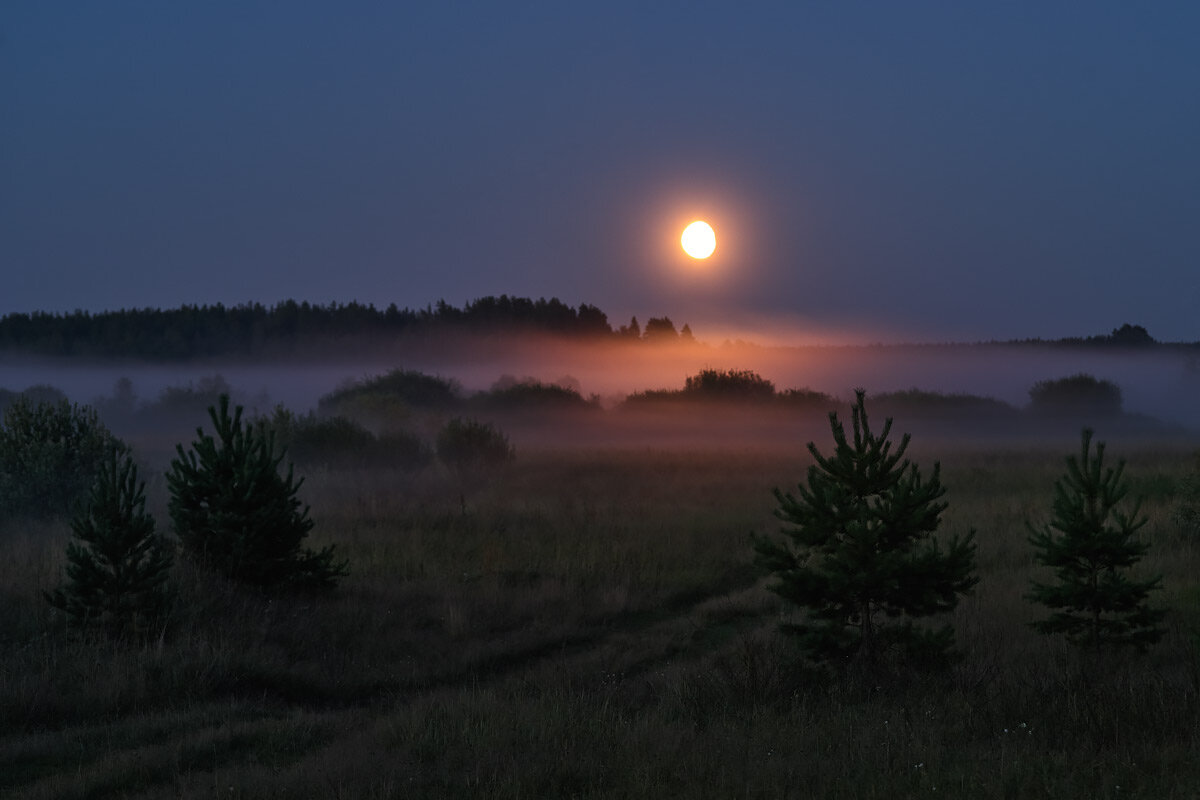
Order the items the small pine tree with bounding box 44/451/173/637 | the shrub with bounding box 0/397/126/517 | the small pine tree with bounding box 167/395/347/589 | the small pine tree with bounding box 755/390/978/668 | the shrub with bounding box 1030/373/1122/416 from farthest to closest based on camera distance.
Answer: the shrub with bounding box 1030/373/1122/416, the shrub with bounding box 0/397/126/517, the small pine tree with bounding box 167/395/347/589, the small pine tree with bounding box 44/451/173/637, the small pine tree with bounding box 755/390/978/668

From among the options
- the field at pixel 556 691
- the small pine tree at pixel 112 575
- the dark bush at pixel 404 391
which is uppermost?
the dark bush at pixel 404 391

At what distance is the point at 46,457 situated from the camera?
17.6m

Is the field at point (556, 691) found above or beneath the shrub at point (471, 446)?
beneath

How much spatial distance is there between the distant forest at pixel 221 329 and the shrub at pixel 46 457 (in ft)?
218

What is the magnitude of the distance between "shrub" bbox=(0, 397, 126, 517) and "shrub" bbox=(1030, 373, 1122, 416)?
247 feet


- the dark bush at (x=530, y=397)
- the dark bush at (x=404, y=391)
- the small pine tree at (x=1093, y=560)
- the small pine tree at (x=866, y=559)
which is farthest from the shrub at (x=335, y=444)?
the dark bush at (x=530, y=397)

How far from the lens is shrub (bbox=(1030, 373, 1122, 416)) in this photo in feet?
252

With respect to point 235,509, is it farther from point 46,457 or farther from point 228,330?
point 228,330

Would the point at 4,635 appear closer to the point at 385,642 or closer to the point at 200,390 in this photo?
the point at 385,642

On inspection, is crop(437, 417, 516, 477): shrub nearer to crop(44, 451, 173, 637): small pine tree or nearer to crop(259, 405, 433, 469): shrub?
crop(259, 405, 433, 469): shrub

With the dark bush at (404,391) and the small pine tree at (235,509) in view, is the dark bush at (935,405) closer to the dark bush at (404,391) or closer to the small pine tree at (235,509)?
the dark bush at (404,391)

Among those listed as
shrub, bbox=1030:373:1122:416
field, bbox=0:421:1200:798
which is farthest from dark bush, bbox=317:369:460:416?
shrub, bbox=1030:373:1122:416

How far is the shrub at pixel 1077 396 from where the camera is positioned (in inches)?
3024

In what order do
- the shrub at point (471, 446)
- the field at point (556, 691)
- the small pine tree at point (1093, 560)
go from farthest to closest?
the shrub at point (471, 446) < the small pine tree at point (1093, 560) < the field at point (556, 691)
